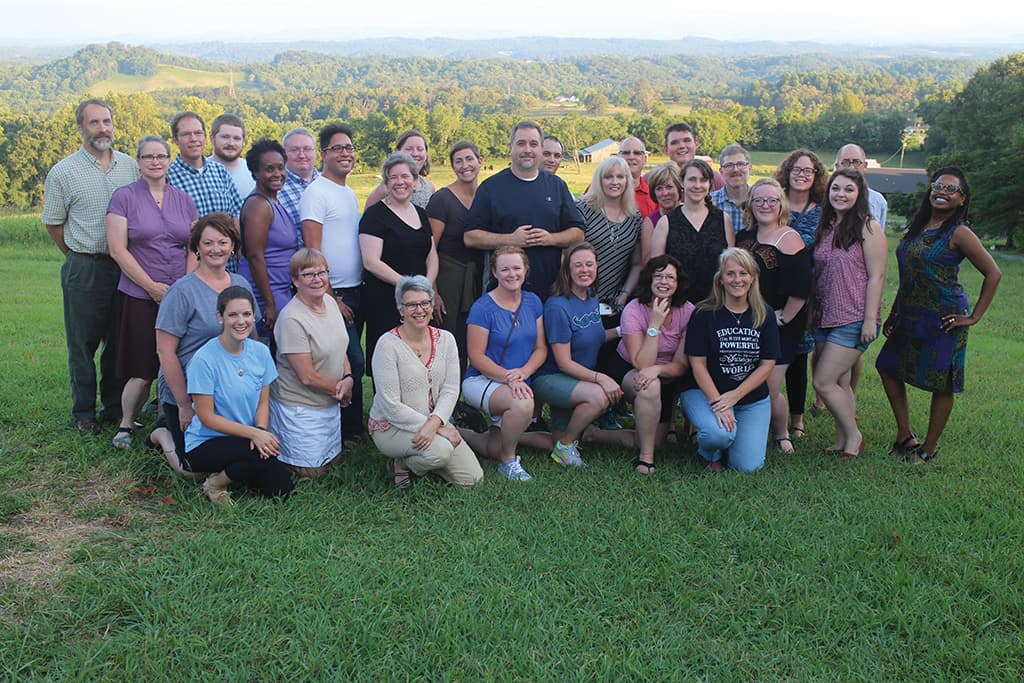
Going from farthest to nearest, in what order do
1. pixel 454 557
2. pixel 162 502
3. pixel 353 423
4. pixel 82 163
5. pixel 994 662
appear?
pixel 353 423 → pixel 82 163 → pixel 162 502 → pixel 454 557 → pixel 994 662

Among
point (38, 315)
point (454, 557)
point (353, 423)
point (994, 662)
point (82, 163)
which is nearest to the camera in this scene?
point (994, 662)

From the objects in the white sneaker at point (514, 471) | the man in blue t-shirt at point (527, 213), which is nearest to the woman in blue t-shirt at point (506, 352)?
the white sneaker at point (514, 471)

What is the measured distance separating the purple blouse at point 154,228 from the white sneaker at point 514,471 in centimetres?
251

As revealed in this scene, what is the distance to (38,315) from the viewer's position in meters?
10.8

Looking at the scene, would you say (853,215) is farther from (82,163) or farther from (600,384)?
(82,163)

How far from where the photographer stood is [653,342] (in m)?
5.64

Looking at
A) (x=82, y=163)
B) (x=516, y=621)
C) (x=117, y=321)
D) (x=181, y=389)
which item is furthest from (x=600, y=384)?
(x=82, y=163)

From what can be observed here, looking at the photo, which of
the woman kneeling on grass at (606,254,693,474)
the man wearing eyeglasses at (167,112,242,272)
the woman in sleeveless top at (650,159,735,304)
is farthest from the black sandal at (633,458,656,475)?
the man wearing eyeglasses at (167,112,242,272)

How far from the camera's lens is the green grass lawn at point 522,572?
11.2 feet

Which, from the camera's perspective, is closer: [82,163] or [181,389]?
[181,389]

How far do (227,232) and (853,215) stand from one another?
4084 mm

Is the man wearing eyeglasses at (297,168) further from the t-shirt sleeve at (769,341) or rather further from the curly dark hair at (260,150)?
the t-shirt sleeve at (769,341)

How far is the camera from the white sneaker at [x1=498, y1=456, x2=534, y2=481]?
5.35m

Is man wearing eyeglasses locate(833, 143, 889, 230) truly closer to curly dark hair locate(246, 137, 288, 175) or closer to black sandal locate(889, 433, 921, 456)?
black sandal locate(889, 433, 921, 456)
